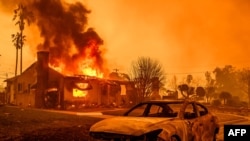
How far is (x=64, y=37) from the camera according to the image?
47.6 meters

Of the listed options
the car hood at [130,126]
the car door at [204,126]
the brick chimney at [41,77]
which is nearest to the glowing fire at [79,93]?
the brick chimney at [41,77]

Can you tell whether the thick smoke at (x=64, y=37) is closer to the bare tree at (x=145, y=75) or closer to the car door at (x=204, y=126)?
the bare tree at (x=145, y=75)

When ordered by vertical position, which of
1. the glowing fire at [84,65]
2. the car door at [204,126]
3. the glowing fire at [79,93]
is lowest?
the car door at [204,126]

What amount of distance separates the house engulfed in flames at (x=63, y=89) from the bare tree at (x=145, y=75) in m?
3.01

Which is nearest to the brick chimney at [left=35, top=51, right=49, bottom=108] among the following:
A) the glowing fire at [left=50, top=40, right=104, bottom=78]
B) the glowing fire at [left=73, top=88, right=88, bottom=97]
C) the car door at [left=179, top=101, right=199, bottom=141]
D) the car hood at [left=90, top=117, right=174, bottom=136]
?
the glowing fire at [left=73, top=88, right=88, bottom=97]

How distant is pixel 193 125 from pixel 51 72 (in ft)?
109

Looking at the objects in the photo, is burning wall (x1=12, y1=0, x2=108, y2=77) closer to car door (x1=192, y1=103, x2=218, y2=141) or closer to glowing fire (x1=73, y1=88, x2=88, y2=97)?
glowing fire (x1=73, y1=88, x2=88, y2=97)

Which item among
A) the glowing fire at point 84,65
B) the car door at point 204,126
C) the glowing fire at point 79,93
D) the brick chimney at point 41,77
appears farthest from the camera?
the glowing fire at point 84,65

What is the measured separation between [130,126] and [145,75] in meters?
34.1

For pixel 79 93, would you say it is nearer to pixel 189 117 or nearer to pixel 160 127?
pixel 189 117

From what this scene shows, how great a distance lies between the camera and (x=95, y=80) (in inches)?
1613

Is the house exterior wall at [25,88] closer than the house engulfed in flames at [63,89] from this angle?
No

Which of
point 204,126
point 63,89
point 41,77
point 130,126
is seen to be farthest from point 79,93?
point 130,126

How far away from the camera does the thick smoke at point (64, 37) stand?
46156 millimetres
